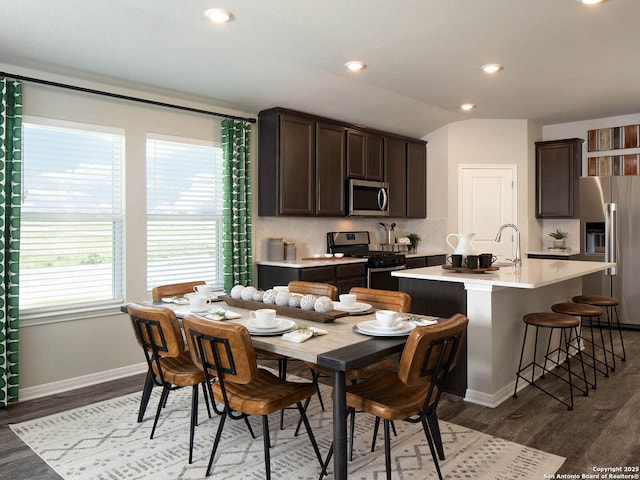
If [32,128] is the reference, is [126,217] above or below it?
below

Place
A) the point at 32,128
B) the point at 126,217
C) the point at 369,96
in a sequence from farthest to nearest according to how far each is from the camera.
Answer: the point at 369,96 → the point at 126,217 → the point at 32,128

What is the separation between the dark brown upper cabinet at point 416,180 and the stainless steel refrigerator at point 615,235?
6.50 feet

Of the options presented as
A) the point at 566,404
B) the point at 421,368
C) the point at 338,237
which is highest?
the point at 338,237

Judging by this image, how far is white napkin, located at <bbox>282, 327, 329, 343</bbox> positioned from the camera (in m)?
2.12

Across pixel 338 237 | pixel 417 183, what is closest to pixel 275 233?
pixel 338 237

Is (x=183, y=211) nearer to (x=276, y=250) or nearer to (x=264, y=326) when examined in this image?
(x=276, y=250)

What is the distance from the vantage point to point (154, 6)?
3.00 meters

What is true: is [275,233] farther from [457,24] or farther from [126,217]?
[457,24]

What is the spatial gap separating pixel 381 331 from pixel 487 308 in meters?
1.38

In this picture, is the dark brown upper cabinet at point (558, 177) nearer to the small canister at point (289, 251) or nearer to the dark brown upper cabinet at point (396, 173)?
the dark brown upper cabinet at point (396, 173)

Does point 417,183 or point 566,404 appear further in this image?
point 417,183

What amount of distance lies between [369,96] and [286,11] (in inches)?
82.3

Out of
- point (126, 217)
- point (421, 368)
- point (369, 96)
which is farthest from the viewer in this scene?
point (369, 96)

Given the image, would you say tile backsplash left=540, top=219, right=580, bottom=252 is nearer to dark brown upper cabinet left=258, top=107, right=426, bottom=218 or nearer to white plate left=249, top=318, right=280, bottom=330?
dark brown upper cabinet left=258, top=107, right=426, bottom=218
